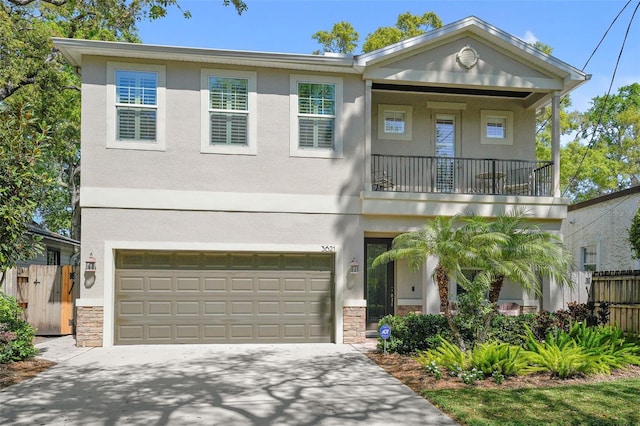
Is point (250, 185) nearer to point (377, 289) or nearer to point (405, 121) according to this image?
point (377, 289)

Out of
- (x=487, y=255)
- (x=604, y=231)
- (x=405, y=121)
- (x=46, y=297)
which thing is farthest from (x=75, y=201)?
(x=487, y=255)

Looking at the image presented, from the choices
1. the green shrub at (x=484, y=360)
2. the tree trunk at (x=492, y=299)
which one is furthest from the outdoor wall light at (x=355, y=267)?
the green shrub at (x=484, y=360)

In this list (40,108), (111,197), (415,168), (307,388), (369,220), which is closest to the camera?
(307,388)

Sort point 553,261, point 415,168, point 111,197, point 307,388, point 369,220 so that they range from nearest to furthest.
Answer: point 307,388 → point 553,261 → point 111,197 → point 369,220 → point 415,168

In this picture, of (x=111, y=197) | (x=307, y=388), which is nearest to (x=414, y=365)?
(x=307, y=388)

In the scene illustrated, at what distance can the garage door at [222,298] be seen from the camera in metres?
11.6

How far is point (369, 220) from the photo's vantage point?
1234cm

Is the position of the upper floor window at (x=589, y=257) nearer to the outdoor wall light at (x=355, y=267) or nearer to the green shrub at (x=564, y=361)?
the green shrub at (x=564, y=361)

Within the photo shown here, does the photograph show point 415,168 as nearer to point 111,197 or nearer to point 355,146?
point 355,146

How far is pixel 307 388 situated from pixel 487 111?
9.70 m

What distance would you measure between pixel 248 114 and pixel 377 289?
5.67 m

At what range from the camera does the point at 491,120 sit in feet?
46.8

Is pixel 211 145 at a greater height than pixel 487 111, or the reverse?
pixel 487 111

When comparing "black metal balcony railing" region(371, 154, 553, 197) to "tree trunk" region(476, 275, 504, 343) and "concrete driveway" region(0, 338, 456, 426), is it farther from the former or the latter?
"concrete driveway" region(0, 338, 456, 426)
